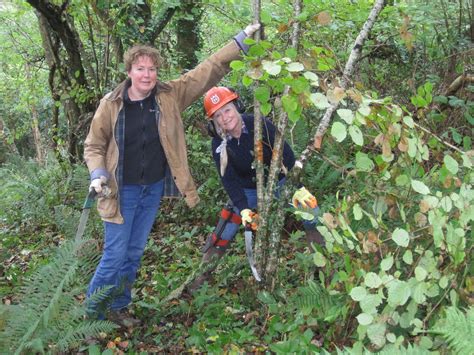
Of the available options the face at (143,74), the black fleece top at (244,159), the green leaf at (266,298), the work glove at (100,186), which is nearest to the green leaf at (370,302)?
the green leaf at (266,298)

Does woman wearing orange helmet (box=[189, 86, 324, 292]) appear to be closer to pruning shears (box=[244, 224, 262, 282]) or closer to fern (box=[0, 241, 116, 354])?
pruning shears (box=[244, 224, 262, 282])

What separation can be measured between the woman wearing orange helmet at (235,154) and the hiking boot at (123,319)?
1.84 ft

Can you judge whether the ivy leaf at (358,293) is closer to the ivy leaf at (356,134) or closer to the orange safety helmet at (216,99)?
the ivy leaf at (356,134)

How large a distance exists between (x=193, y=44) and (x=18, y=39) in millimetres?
4903

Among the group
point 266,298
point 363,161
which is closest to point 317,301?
point 266,298

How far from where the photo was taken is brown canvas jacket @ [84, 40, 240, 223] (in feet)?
11.4

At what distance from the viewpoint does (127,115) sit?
3.52 metres

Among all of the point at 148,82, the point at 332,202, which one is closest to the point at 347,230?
the point at 148,82

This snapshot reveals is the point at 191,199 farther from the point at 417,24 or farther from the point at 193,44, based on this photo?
the point at 193,44

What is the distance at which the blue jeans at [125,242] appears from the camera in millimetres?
3621

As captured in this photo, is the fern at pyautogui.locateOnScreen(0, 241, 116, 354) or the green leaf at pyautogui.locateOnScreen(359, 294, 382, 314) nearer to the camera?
the green leaf at pyautogui.locateOnScreen(359, 294, 382, 314)

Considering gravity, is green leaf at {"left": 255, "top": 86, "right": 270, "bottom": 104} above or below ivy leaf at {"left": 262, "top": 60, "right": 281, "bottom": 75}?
below

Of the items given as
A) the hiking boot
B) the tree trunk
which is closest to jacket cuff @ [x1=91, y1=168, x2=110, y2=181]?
the hiking boot

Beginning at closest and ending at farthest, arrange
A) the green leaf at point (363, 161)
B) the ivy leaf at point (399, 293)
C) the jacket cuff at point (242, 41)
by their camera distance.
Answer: the ivy leaf at point (399, 293) < the green leaf at point (363, 161) < the jacket cuff at point (242, 41)
